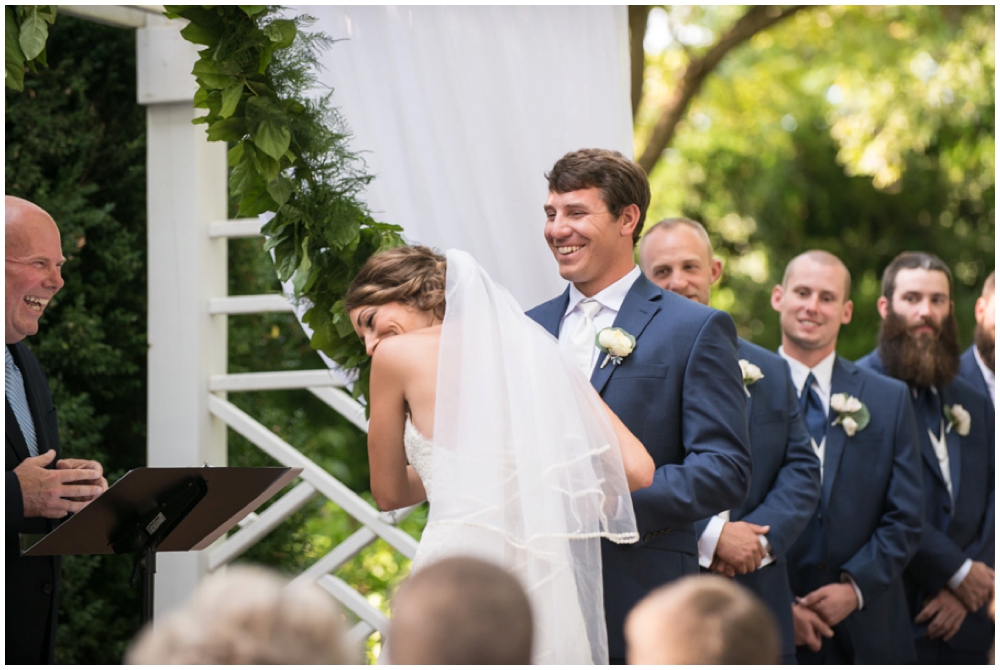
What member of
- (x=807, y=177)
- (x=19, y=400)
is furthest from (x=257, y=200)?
(x=807, y=177)

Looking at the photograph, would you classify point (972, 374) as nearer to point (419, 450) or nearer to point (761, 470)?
point (761, 470)

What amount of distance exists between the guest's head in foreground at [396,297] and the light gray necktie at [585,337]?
0.60 meters

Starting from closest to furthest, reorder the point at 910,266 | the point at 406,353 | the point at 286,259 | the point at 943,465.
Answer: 1. the point at 406,353
2. the point at 286,259
3. the point at 943,465
4. the point at 910,266

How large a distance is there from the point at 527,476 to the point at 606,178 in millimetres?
1188

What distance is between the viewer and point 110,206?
5.89 m

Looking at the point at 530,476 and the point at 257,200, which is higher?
the point at 257,200

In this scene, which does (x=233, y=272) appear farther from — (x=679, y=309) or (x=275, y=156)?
(x=679, y=309)

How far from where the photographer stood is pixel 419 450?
318 cm

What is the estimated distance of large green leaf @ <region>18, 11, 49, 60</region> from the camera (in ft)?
11.8

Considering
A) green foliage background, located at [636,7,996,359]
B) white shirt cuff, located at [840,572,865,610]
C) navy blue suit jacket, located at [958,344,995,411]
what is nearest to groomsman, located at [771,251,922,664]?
white shirt cuff, located at [840,572,865,610]

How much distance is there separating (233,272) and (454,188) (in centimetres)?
218

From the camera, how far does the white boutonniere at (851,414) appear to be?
488cm

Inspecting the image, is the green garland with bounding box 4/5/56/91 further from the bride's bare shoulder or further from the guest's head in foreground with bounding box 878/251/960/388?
the guest's head in foreground with bounding box 878/251/960/388

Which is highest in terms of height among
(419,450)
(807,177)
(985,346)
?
(807,177)
